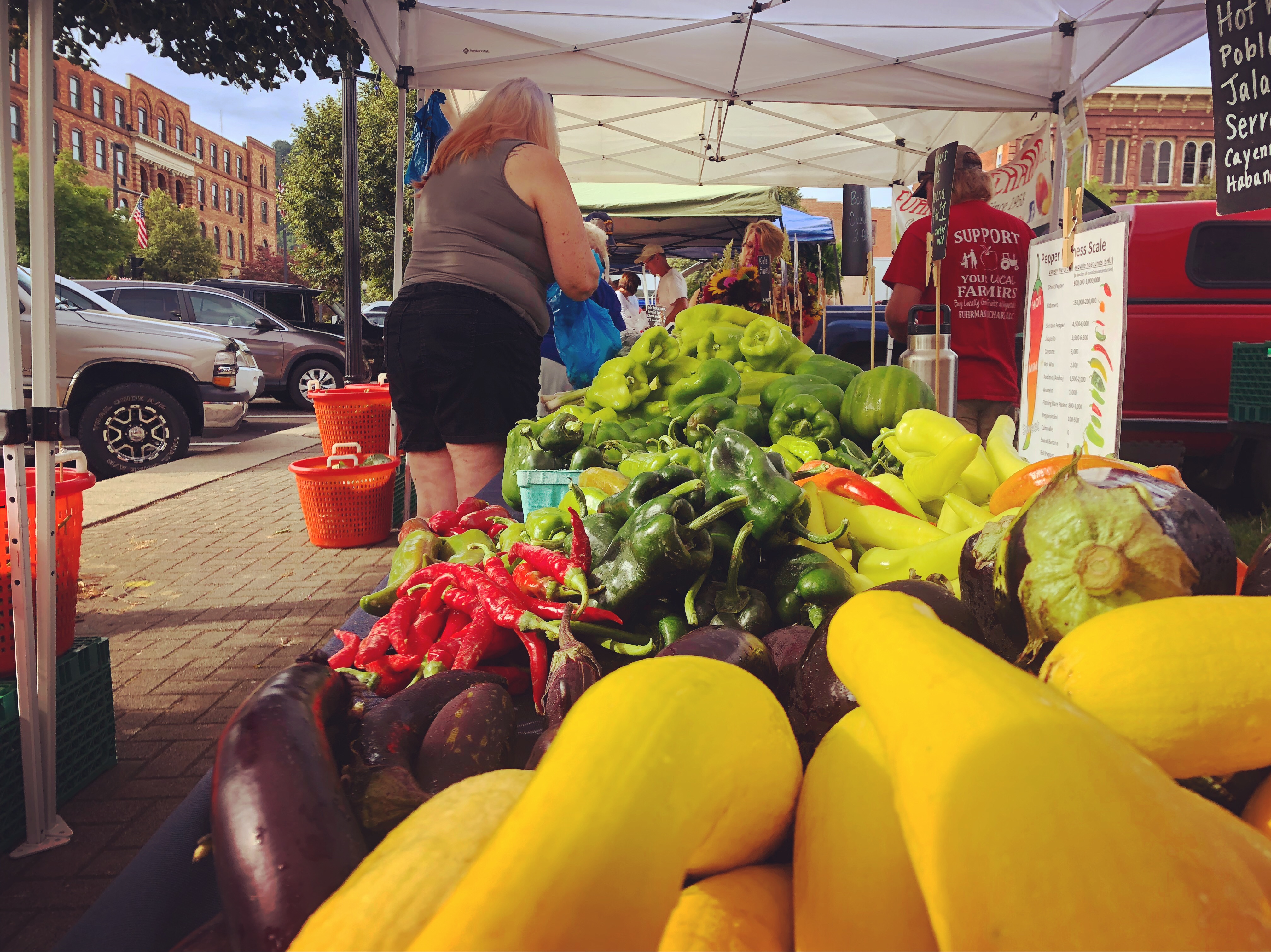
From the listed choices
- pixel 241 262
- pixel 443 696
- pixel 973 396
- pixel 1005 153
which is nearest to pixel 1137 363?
pixel 973 396

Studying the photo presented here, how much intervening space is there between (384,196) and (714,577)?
86.9 ft

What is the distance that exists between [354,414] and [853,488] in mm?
5066

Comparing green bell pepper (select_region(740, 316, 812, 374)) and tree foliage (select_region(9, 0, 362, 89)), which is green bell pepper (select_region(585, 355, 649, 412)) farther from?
tree foliage (select_region(9, 0, 362, 89))

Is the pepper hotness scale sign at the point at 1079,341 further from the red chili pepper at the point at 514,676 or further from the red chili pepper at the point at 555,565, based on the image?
the red chili pepper at the point at 514,676

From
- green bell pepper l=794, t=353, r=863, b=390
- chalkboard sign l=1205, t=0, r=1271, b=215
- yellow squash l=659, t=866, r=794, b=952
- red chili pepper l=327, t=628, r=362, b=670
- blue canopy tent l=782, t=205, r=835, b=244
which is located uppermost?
blue canopy tent l=782, t=205, r=835, b=244

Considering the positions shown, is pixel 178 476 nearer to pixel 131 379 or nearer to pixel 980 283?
pixel 131 379

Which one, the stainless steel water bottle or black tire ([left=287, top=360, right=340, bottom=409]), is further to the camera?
black tire ([left=287, top=360, right=340, bottom=409])

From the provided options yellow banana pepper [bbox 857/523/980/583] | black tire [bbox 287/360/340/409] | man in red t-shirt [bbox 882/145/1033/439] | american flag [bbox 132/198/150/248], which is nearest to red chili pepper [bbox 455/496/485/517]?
yellow banana pepper [bbox 857/523/980/583]

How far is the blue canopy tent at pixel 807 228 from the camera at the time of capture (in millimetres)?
13867

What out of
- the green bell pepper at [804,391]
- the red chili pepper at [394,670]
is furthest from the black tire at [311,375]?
the red chili pepper at [394,670]

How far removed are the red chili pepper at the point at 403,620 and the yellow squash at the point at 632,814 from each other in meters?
1.03

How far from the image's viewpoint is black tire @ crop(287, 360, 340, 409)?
46.6ft

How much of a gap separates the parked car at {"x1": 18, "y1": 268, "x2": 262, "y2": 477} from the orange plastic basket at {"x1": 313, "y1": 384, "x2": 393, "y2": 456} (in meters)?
3.34

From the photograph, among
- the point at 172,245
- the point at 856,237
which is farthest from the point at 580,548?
the point at 172,245
